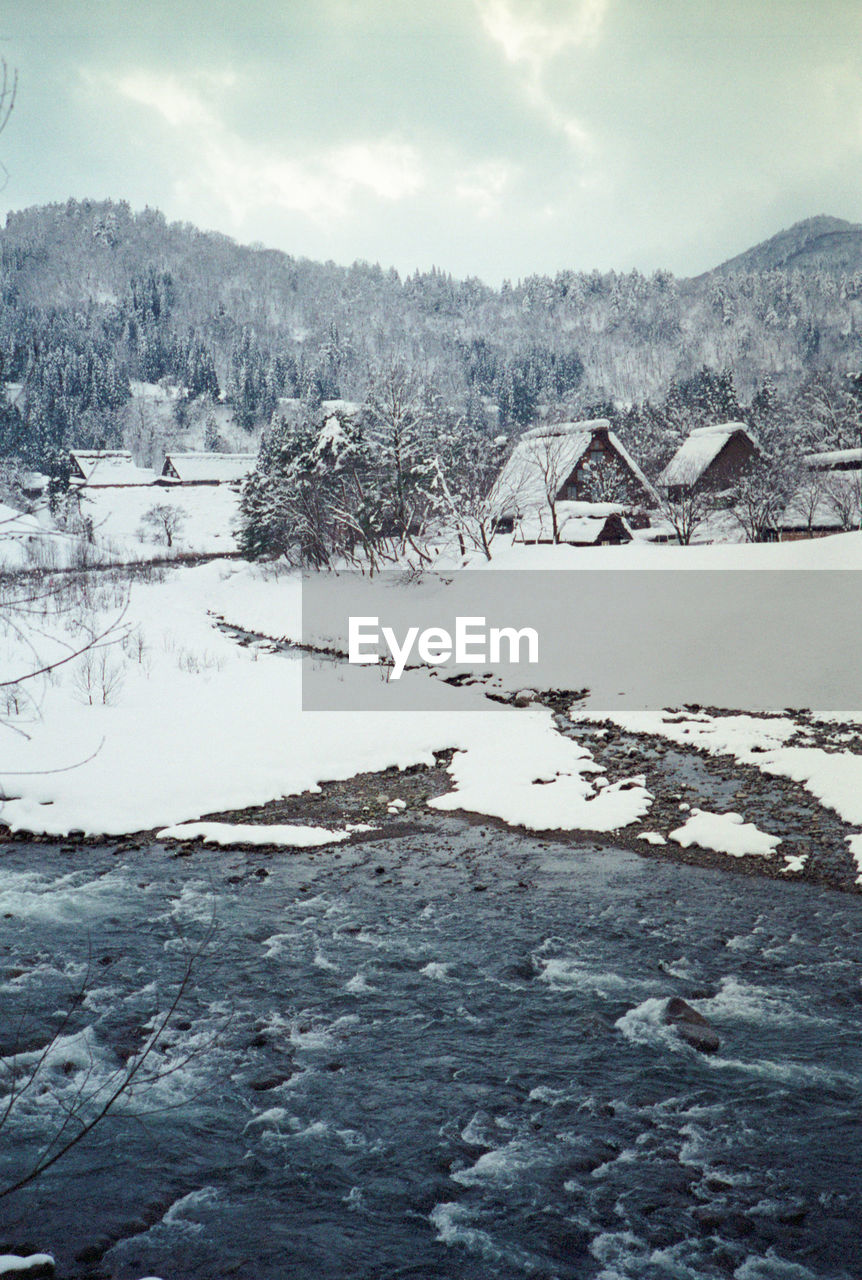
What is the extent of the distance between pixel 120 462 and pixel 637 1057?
11024 cm

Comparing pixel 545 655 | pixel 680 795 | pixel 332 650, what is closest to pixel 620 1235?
pixel 680 795

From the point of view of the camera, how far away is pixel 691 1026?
5930 millimetres

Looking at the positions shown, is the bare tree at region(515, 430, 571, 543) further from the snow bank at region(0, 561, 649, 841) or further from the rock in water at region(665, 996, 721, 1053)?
the rock in water at region(665, 996, 721, 1053)

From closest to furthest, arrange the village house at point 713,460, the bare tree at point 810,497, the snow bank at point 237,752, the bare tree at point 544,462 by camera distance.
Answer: the snow bank at point 237,752
the bare tree at point 544,462
the bare tree at point 810,497
the village house at point 713,460

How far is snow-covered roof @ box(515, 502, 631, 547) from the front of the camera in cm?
3934

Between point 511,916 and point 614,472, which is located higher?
point 614,472

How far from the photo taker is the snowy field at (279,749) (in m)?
11.0

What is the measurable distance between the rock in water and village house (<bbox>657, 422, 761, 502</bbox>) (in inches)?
1798

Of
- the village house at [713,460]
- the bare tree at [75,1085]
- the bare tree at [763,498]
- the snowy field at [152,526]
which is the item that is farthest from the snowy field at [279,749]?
the snowy field at [152,526]

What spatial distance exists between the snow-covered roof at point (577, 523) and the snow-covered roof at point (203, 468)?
2228 inches

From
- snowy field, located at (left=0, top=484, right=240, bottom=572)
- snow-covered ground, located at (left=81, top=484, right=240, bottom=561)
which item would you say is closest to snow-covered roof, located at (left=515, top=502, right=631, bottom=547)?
snowy field, located at (left=0, top=484, right=240, bottom=572)

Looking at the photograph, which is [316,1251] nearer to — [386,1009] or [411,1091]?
[411,1091]

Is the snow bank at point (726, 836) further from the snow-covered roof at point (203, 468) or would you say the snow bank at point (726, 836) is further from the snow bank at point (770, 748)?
the snow-covered roof at point (203, 468)

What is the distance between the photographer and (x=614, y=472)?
155 feet
